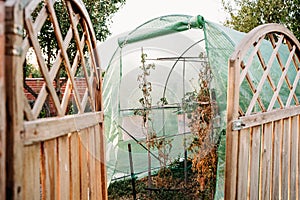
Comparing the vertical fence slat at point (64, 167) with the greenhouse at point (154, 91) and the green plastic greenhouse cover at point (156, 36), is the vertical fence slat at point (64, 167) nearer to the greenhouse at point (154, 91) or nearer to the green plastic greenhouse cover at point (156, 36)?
the green plastic greenhouse cover at point (156, 36)

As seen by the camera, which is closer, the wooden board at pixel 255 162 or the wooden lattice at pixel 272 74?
the wooden board at pixel 255 162

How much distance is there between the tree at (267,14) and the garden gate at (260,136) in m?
3.86

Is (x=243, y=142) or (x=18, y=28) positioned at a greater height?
(x=18, y=28)

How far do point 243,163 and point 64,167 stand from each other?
1.07 m

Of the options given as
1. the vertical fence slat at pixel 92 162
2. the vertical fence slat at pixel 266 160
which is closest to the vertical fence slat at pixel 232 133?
the vertical fence slat at pixel 266 160

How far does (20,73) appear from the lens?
1.13 metres

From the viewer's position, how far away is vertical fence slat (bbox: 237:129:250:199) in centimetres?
204

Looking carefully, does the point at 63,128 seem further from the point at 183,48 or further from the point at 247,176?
the point at 183,48

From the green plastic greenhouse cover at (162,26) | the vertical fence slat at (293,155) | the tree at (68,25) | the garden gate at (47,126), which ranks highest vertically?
the tree at (68,25)

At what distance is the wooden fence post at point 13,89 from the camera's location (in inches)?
42.3

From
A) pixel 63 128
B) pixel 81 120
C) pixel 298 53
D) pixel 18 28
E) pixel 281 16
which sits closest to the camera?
pixel 18 28

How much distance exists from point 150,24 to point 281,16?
4.00 metres

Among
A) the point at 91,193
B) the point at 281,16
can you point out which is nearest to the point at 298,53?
the point at 91,193

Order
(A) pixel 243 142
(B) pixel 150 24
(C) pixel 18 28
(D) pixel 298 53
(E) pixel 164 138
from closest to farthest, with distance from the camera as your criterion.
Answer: (C) pixel 18 28 < (A) pixel 243 142 < (D) pixel 298 53 < (B) pixel 150 24 < (E) pixel 164 138
